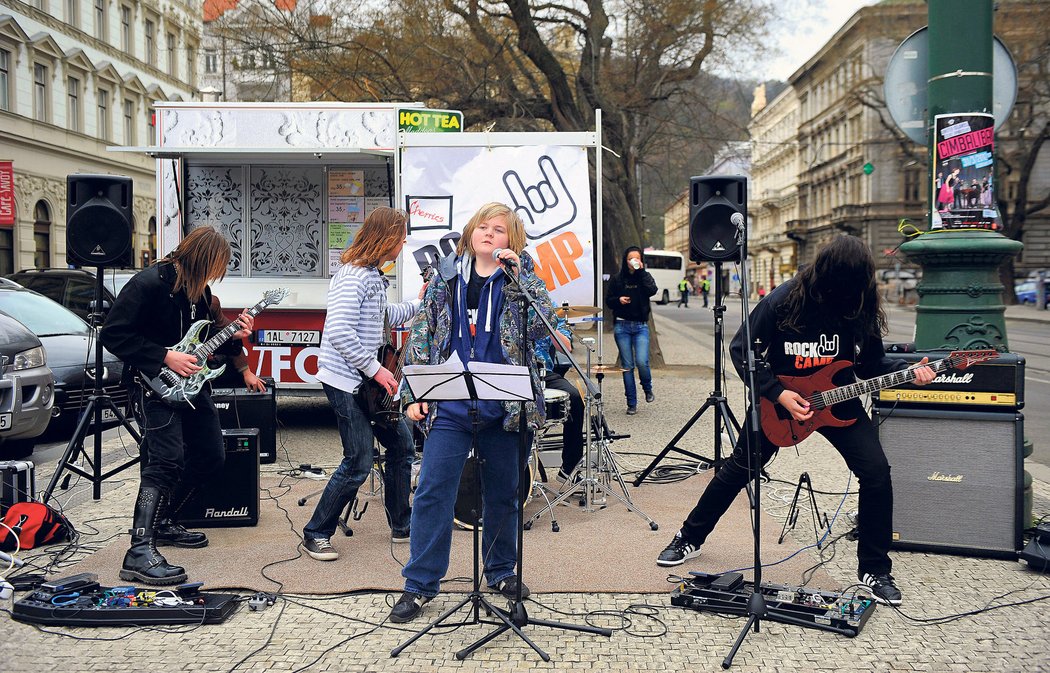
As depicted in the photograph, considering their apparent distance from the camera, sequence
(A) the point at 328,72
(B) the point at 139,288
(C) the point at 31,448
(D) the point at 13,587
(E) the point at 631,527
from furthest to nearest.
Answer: (A) the point at 328,72 < (C) the point at 31,448 < (E) the point at 631,527 < (B) the point at 139,288 < (D) the point at 13,587

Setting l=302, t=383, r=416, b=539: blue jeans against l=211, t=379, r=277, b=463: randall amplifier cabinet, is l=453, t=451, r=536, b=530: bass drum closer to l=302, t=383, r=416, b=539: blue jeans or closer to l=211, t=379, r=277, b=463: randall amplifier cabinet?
l=302, t=383, r=416, b=539: blue jeans

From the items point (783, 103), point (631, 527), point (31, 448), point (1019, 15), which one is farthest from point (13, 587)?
point (783, 103)

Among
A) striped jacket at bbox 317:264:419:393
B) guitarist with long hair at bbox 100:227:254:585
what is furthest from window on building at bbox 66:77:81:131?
striped jacket at bbox 317:264:419:393

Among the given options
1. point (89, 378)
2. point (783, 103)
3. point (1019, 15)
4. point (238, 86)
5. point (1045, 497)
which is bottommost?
point (1045, 497)

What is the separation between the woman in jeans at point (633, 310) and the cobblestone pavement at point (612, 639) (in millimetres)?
6797

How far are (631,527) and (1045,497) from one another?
128 inches

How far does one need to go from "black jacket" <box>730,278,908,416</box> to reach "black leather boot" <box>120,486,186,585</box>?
10.4 ft

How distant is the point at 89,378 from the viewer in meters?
9.89

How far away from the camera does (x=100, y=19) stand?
39156mm

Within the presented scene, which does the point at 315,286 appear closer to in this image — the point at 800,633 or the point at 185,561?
the point at 185,561

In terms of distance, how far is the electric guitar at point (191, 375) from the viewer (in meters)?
5.38

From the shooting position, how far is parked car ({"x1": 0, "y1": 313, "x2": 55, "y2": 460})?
8242 mm

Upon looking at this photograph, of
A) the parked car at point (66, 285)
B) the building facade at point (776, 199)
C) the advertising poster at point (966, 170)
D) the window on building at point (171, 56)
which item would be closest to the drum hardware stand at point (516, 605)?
the advertising poster at point (966, 170)

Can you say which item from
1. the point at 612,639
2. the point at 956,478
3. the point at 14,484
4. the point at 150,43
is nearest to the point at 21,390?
the point at 14,484
